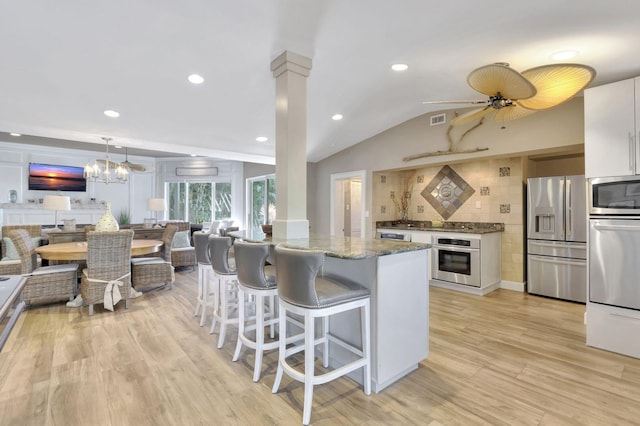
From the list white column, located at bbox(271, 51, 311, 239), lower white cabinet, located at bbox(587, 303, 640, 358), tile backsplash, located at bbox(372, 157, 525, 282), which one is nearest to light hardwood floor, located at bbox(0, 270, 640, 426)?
lower white cabinet, located at bbox(587, 303, 640, 358)

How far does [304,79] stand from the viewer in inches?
117

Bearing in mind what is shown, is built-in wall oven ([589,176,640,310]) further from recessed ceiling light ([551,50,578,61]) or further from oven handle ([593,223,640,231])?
recessed ceiling light ([551,50,578,61])

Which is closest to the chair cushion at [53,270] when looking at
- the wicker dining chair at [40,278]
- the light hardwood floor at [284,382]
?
the wicker dining chair at [40,278]

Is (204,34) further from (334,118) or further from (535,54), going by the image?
(535,54)

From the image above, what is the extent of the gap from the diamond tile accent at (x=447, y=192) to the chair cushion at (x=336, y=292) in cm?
377

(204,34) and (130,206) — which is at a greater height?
(204,34)

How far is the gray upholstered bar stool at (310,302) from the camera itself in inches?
69.1

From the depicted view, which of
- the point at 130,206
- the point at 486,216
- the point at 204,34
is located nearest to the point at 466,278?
the point at 486,216

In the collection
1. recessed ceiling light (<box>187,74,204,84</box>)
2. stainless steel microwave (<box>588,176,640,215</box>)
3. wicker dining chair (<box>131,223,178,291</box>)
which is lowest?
wicker dining chair (<box>131,223,178,291</box>)

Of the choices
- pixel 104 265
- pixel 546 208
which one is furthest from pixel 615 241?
pixel 104 265

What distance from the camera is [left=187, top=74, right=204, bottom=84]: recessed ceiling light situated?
3252 mm

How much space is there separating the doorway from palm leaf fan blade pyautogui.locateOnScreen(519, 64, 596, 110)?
13.8ft

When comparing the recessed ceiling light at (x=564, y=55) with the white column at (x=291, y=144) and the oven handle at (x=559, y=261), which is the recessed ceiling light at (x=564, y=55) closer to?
the white column at (x=291, y=144)

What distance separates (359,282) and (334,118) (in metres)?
3.17
